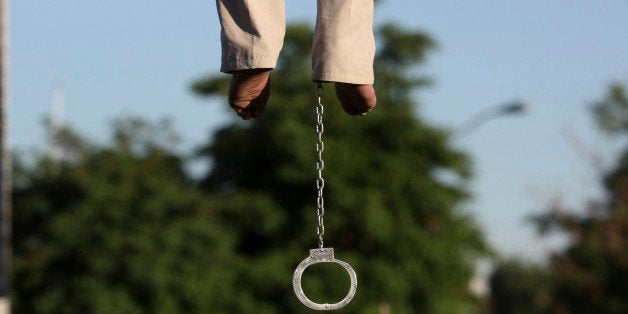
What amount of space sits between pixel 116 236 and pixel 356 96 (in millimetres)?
27241

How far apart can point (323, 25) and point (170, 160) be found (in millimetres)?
31153

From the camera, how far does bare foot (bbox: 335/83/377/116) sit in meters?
4.44

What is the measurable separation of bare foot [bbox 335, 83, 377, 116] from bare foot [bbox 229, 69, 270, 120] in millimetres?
261

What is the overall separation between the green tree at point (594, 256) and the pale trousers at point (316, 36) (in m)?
38.3

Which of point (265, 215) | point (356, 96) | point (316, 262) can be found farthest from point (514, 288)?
point (316, 262)

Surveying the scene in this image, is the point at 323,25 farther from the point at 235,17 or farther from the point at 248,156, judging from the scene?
the point at 248,156

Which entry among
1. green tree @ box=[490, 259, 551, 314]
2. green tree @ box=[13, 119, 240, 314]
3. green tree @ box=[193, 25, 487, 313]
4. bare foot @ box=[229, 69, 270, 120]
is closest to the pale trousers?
bare foot @ box=[229, 69, 270, 120]

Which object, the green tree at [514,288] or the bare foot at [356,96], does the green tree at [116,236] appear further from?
the green tree at [514,288]

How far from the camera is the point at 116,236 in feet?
102

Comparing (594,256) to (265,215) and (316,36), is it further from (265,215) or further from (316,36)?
(316,36)

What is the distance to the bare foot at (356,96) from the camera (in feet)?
14.6

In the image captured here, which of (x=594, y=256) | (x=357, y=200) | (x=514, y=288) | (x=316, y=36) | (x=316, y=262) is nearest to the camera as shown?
(x=316, y=262)

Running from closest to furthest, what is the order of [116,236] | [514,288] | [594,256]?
[116,236] → [594,256] → [514,288]

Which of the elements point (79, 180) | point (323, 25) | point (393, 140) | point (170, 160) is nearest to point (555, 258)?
point (393, 140)
